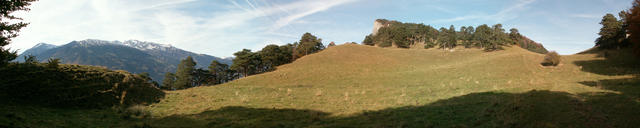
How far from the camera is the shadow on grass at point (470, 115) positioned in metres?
8.25

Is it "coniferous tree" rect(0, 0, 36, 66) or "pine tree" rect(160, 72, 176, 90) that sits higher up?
"coniferous tree" rect(0, 0, 36, 66)

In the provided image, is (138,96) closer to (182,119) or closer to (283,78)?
(182,119)

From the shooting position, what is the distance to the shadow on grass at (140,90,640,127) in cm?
825

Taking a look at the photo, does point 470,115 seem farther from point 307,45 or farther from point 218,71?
point 218,71

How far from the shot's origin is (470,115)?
1111 centimetres

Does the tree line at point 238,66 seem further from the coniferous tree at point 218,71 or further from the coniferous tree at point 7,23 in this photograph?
the coniferous tree at point 7,23

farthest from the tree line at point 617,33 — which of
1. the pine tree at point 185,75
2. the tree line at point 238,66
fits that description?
the pine tree at point 185,75

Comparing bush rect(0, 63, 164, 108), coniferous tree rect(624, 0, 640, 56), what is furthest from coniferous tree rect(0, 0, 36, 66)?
coniferous tree rect(624, 0, 640, 56)

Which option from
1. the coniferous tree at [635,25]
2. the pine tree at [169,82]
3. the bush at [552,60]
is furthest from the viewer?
the pine tree at [169,82]

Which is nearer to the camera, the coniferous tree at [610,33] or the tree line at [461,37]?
the coniferous tree at [610,33]

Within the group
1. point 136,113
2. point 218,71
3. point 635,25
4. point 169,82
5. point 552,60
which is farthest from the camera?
point 218,71

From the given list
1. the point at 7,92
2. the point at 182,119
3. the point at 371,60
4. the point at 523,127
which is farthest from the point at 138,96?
the point at 371,60

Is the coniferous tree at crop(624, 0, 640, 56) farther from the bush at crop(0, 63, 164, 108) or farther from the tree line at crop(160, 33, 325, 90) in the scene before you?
the tree line at crop(160, 33, 325, 90)

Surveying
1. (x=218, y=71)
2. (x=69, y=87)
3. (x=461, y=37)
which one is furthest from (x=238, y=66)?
(x=461, y=37)
